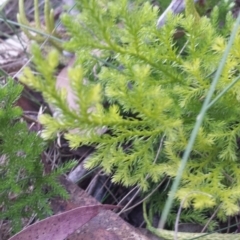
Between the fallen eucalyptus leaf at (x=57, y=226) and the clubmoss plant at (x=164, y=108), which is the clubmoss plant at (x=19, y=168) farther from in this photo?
the clubmoss plant at (x=164, y=108)

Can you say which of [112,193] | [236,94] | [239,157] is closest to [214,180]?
[239,157]

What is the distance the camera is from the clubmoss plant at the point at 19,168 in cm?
120

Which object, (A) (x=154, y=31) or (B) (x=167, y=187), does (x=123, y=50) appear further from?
(B) (x=167, y=187)

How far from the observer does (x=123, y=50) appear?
44.6 inches

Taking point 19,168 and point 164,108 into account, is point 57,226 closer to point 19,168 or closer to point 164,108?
point 19,168

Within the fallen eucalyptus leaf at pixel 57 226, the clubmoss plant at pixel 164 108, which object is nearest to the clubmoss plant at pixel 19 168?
the fallen eucalyptus leaf at pixel 57 226

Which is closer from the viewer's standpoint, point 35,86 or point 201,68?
point 35,86

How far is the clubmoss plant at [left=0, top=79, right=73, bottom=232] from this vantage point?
1.20 meters

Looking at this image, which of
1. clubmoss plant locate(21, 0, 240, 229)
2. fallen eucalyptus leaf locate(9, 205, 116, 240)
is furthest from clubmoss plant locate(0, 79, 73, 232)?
clubmoss plant locate(21, 0, 240, 229)

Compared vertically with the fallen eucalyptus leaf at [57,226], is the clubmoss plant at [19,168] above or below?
above

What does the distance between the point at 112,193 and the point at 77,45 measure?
512 millimetres

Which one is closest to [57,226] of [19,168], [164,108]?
[19,168]

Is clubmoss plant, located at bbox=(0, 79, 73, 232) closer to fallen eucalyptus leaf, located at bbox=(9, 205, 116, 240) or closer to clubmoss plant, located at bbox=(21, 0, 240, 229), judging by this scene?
fallen eucalyptus leaf, located at bbox=(9, 205, 116, 240)

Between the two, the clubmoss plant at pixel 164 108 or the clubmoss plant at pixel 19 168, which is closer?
the clubmoss plant at pixel 164 108
